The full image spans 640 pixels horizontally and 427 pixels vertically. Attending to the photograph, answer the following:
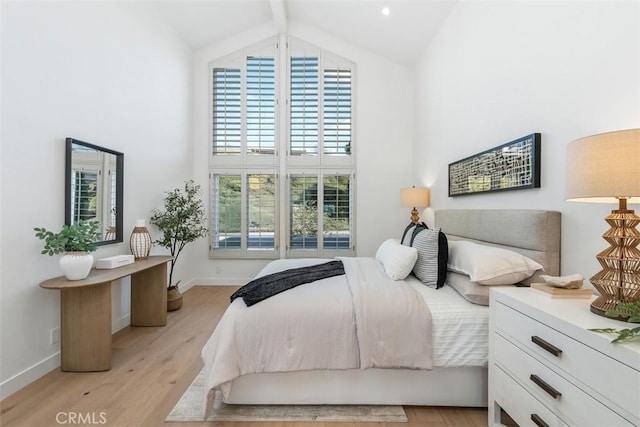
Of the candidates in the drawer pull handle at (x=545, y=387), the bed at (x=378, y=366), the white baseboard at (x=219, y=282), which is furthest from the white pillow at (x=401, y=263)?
the white baseboard at (x=219, y=282)

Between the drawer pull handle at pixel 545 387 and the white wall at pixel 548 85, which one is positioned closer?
the drawer pull handle at pixel 545 387

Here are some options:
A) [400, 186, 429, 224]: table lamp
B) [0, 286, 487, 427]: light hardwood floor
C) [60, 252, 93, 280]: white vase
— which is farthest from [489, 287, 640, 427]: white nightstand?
[60, 252, 93, 280]: white vase

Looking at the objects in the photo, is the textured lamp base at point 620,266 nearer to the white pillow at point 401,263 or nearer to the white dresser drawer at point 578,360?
the white dresser drawer at point 578,360

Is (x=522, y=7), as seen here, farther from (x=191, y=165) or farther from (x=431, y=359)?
(x=191, y=165)

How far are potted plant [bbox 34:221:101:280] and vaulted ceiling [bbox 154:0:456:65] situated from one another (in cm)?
308

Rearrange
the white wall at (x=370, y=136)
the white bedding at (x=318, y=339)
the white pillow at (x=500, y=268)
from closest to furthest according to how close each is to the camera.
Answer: the white bedding at (x=318, y=339) → the white pillow at (x=500, y=268) → the white wall at (x=370, y=136)

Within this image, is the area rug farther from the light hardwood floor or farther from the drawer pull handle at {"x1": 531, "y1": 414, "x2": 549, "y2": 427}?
the drawer pull handle at {"x1": 531, "y1": 414, "x2": 549, "y2": 427}

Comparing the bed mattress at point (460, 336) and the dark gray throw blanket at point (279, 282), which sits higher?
the dark gray throw blanket at point (279, 282)

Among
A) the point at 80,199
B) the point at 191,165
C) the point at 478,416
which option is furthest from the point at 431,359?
the point at 191,165

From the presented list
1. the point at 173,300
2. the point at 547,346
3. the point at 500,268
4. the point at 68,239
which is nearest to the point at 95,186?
the point at 68,239

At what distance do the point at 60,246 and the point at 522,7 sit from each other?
11.9 ft

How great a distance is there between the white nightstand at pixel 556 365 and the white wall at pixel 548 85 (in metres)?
0.59

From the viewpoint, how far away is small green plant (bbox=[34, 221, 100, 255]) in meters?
2.10

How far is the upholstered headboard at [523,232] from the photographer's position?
1846 millimetres
